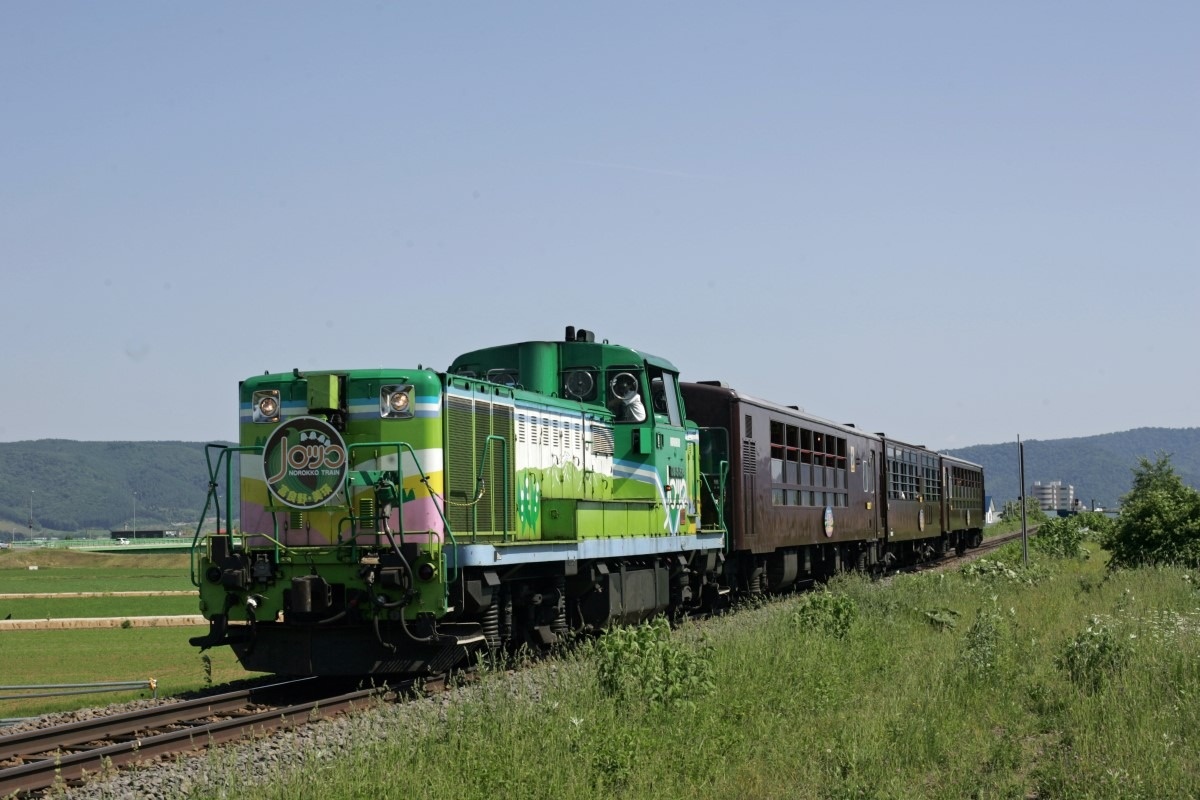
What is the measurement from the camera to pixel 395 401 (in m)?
13.0

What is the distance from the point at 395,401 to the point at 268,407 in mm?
1468

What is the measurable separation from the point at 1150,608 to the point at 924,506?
21.7 meters

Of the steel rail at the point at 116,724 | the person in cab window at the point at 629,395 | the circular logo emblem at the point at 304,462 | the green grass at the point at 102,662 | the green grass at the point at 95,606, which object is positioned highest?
the person in cab window at the point at 629,395

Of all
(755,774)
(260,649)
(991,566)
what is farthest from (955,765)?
(991,566)

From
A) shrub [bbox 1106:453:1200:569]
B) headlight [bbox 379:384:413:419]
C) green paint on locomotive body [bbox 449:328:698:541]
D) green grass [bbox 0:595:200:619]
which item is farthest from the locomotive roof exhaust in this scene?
green grass [bbox 0:595:200:619]

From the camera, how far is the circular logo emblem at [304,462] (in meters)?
12.8

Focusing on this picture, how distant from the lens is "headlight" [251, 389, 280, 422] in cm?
1331

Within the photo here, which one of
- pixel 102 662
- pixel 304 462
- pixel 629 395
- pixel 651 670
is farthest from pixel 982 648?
pixel 102 662

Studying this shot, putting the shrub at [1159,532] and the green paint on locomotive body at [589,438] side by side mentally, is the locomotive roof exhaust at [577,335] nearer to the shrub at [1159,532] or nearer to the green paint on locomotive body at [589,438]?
the green paint on locomotive body at [589,438]

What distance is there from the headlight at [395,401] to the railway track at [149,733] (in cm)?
286

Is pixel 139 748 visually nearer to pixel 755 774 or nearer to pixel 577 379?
pixel 755 774

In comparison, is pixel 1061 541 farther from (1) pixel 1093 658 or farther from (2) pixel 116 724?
(2) pixel 116 724

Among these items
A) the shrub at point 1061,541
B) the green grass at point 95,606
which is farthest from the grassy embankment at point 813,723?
the green grass at point 95,606

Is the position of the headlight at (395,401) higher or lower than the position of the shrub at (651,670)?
higher
